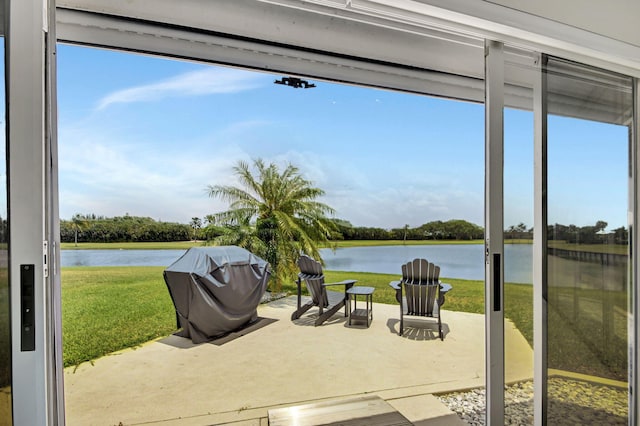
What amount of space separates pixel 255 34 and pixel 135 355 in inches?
143

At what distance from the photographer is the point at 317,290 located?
4629 mm

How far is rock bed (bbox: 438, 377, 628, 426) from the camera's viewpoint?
159cm

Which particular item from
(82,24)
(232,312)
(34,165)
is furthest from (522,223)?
(232,312)

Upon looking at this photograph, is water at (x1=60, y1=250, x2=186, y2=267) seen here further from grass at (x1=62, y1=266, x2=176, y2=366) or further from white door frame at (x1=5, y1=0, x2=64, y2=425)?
white door frame at (x1=5, y1=0, x2=64, y2=425)

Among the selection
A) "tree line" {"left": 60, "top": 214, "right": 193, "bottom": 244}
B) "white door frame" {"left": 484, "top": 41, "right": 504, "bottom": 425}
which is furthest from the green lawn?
"white door frame" {"left": 484, "top": 41, "right": 504, "bottom": 425}

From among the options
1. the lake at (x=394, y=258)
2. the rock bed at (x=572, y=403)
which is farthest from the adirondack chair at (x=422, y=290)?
the rock bed at (x=572, y=403)

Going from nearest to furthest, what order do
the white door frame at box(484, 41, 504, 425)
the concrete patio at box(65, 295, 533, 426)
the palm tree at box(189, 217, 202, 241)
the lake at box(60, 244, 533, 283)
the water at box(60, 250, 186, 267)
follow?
the white door frame at box(484, 41, 504, 425) < the concrete patio at box(65, 295, 533, 426) < the water at box(60, 250, 186, 267) < the palm tree at box(189, 217, 202, 241) < the lake at box(60, 244, 533, 283)

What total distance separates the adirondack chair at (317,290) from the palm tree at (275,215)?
2.83 feet

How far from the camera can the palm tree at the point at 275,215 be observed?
5336 mm

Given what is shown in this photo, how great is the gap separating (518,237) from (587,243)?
48 cm

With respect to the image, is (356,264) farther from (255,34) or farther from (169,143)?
(255,34)

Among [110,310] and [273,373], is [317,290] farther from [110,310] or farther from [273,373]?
[110,310]

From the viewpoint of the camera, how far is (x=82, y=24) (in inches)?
67.8

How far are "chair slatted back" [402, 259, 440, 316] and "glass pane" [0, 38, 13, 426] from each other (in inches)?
152
